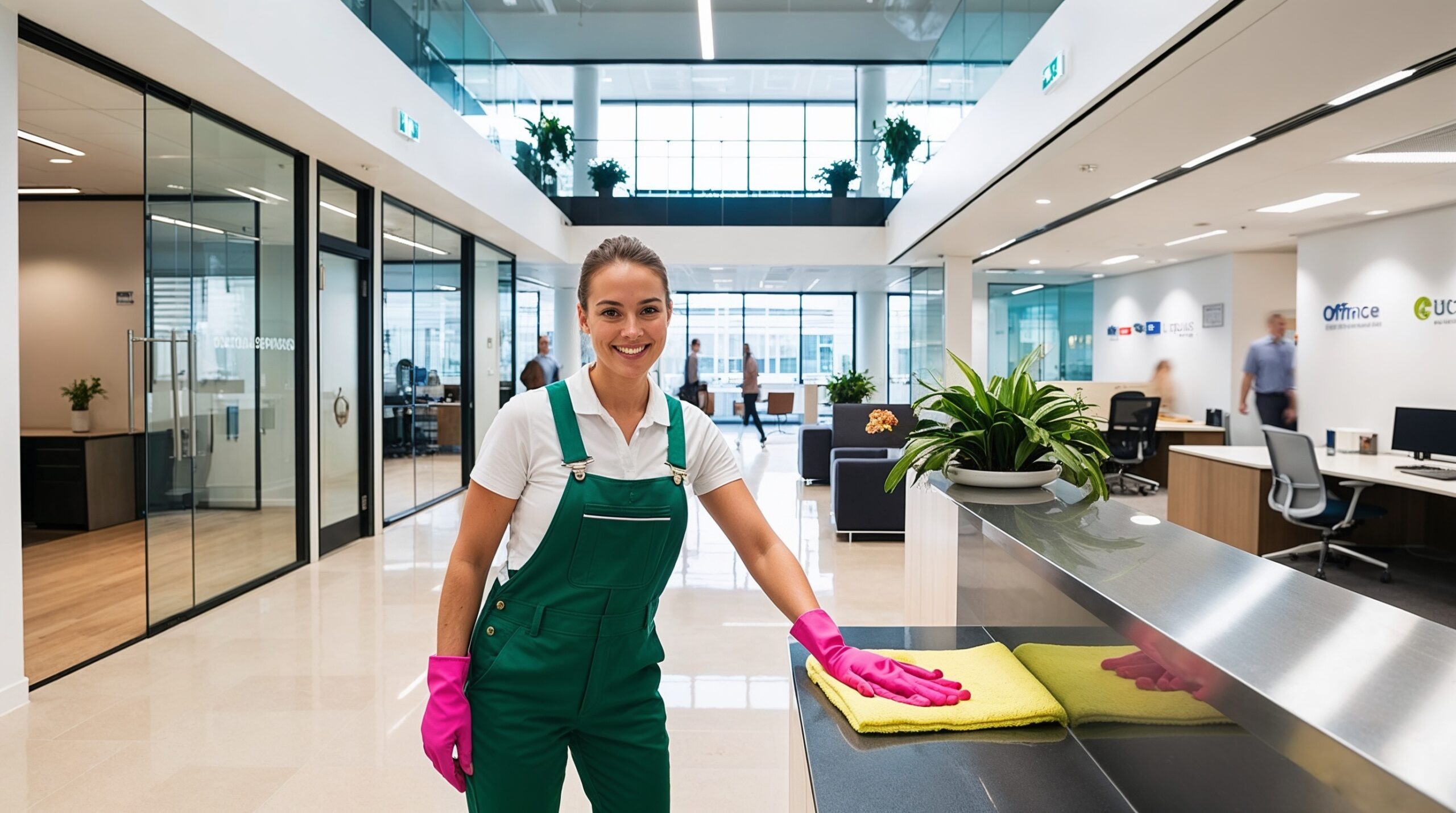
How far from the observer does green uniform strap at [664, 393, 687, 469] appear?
1635mm

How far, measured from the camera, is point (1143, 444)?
31.6ft

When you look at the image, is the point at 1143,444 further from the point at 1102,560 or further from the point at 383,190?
the point at 1102,560

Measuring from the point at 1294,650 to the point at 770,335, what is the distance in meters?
18.2

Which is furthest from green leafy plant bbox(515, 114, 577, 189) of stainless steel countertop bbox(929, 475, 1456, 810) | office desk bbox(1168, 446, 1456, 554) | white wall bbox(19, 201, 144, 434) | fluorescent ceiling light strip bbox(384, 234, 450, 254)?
stainless steel countertop bbox(929, 475, 1456, 810)

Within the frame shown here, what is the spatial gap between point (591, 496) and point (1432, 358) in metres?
8.34

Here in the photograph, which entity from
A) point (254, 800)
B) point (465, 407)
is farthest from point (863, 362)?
point (254, 800)

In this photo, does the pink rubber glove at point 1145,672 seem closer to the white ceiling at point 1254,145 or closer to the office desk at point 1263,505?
the white ceiling at point 1254,145

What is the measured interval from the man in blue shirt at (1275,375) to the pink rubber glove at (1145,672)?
8890 millimetres

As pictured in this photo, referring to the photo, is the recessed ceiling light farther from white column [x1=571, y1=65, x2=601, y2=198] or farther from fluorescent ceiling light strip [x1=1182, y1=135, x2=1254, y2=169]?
white column [x1=571, y1=65, x2=601, y2=198]

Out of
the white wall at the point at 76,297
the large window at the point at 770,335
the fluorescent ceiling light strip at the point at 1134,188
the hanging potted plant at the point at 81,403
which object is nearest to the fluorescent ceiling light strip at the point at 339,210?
the white wall at the point at 76,297

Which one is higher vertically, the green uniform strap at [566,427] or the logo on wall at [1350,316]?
the logo on wall at [1350,316]

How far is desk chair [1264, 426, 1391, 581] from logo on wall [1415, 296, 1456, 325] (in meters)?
2.18

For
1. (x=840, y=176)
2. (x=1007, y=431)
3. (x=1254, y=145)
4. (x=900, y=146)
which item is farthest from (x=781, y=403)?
(x=1007, y=431)

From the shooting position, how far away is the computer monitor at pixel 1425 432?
19.7 ft
